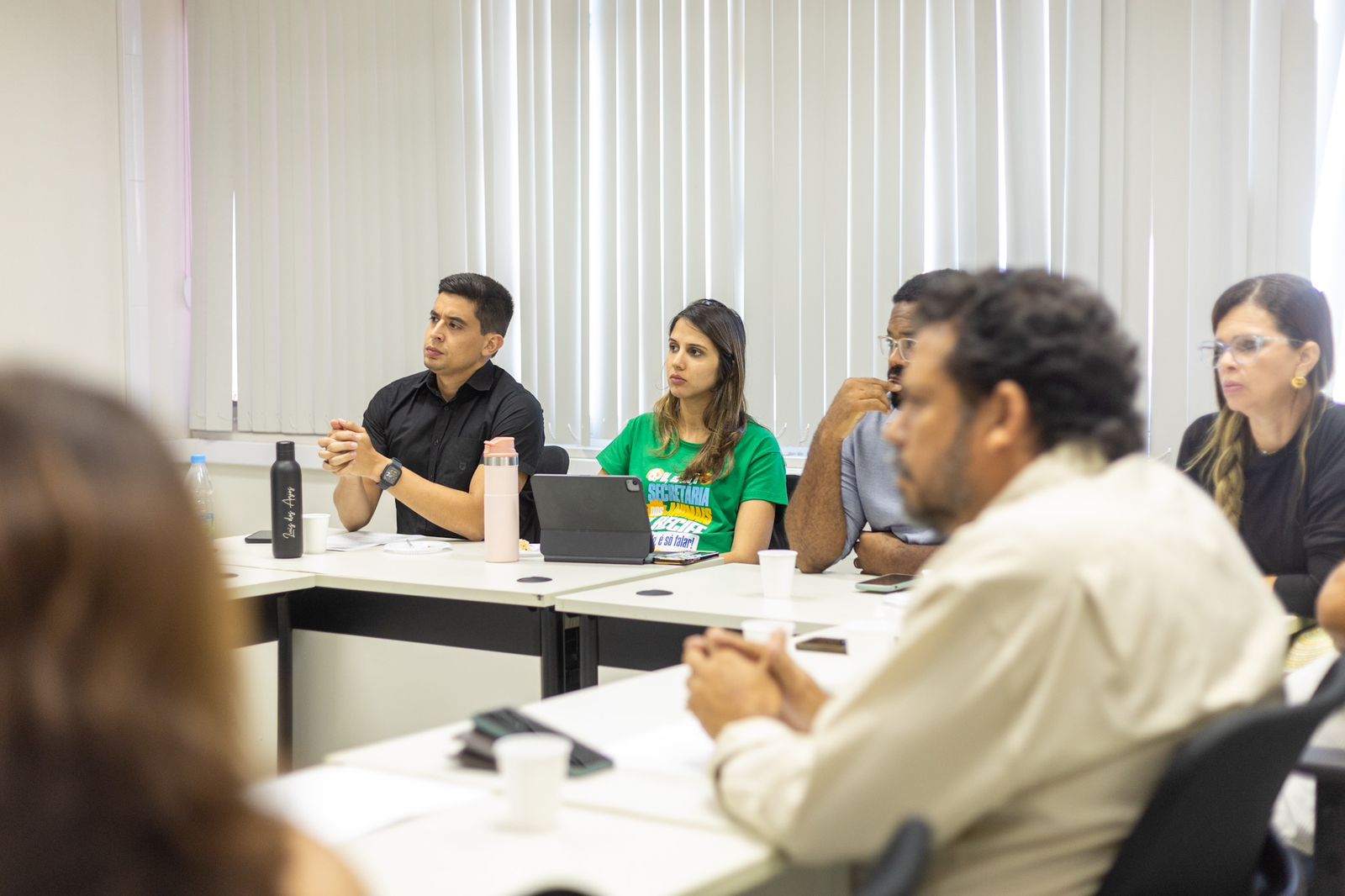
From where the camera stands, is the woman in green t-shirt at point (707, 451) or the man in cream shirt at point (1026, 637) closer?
the man in cream shirt at point (1026, 637)

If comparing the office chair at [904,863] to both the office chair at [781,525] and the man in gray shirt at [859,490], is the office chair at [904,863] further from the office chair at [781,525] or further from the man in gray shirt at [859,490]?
the office chair at [781,525]

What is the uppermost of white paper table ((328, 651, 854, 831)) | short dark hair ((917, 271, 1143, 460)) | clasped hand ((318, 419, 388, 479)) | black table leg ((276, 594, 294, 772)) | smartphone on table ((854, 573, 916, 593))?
short dark hair ((917, 271, 1143, 460))

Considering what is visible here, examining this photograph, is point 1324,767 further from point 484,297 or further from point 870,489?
point 484,297

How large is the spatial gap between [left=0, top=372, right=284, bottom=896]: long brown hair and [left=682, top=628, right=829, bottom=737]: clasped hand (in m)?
0.79

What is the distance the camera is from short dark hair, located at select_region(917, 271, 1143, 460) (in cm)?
115

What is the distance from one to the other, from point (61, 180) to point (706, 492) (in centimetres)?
345

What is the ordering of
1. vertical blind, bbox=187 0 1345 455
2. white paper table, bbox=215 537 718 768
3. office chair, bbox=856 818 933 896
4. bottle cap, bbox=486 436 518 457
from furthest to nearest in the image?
vertical blind, bbox=187 0 1345 455 → bottle cap, bbox=486 436 518 457 → white paper table, bbox=215 537 718 768 → office chair, bbox=856 818 933 896

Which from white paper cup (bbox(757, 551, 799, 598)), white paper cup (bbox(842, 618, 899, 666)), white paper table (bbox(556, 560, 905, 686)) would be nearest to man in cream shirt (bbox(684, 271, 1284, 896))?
white paper cup (bbox(842, 618, 899, 666))

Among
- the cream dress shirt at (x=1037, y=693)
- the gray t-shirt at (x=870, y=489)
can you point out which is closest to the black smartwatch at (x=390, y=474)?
the gray t-shirt at (x=870, y=489)

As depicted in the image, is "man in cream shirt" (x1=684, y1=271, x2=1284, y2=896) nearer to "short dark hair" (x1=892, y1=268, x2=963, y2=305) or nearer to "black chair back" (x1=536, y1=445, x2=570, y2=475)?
"short dark hair" (x1=892, y1=268, x2=963, y2=305)

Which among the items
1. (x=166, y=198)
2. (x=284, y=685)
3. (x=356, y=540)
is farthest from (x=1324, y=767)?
(x=166, y=198)

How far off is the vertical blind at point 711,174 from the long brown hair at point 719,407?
2.46 ft

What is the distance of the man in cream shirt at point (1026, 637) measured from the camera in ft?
3.32

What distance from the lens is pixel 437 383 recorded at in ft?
12.6
